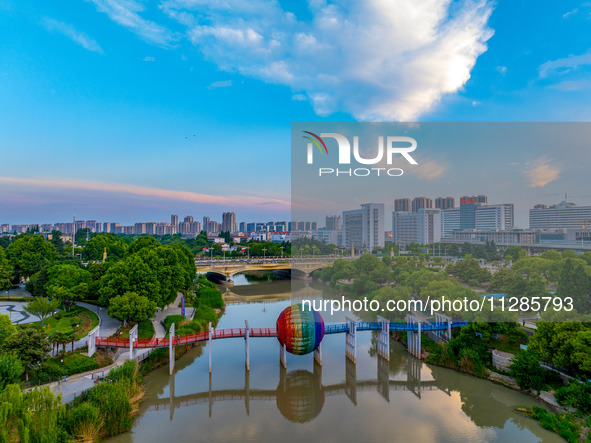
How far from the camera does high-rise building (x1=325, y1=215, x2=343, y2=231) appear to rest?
30734mm

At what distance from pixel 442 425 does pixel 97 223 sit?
184237 millimetres

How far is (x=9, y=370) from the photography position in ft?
38.3

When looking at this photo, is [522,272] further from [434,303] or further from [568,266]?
[434,303]

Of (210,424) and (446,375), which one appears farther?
(446,375)

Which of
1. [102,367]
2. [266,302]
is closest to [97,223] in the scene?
[266,302]

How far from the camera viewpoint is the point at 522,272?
2641cm

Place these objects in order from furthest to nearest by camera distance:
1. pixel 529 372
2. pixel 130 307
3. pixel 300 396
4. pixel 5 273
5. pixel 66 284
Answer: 1. pixel 5 273
2. pixel 66 284
3. pixel 130 307
4. pixel 300 396
5. pixel 529 372

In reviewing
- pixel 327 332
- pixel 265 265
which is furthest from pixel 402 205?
pixel 327 332

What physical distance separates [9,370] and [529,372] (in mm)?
18846

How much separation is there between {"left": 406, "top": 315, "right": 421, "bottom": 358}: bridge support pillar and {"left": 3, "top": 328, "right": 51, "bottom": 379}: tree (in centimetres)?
1694

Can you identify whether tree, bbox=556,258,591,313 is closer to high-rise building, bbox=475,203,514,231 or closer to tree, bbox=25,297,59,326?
high-rise building, bbox=475,203,514,231

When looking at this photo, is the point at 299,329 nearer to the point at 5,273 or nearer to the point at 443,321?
the point at 443,321

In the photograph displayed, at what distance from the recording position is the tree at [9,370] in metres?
11.6

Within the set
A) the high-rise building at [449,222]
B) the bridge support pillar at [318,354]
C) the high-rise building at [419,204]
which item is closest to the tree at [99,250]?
the bridge support pillar at [318,354]
